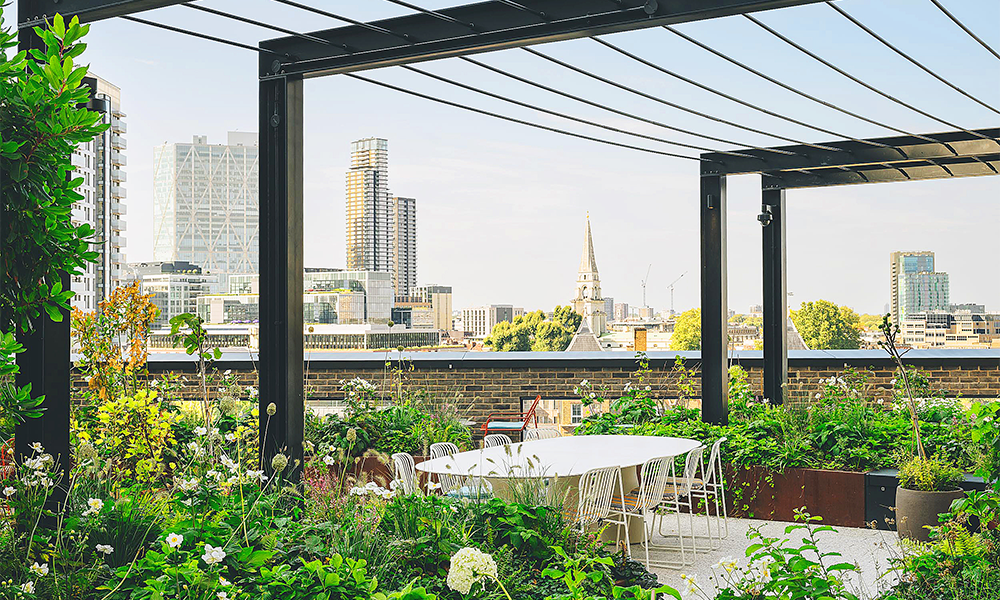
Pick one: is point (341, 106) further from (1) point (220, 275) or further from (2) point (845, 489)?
(2) point (845, 489)

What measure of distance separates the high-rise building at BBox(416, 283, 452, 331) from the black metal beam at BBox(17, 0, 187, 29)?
136 feet

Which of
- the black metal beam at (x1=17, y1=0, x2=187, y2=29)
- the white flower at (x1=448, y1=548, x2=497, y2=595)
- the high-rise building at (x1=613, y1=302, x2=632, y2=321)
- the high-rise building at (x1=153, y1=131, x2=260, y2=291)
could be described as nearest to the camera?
the white flower at (x1=448, y1=548, x2=497, y2=595)

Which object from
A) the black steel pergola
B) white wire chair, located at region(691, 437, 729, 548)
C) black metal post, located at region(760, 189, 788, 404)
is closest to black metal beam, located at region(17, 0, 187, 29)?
the black steel pergola

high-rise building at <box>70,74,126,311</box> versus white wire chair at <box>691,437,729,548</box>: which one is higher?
high-rise building at <box>70,74,126,311</box>

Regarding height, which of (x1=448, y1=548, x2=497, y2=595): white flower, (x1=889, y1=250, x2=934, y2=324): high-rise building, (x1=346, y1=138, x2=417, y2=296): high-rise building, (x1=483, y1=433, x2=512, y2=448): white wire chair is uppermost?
(x1=346, y1=138, x2=417, y2=296): high-rise building

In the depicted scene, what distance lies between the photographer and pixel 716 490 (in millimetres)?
6953

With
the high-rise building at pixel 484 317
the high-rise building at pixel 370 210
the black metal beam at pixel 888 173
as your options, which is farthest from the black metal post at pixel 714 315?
the high-rise building at pixel 370 210

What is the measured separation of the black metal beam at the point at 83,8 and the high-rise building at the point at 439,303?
4144 centimetres

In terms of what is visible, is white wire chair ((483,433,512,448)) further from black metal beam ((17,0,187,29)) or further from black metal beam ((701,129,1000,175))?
black metal beam ((17,0,187,29))

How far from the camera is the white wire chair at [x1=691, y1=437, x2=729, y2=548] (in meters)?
6.29

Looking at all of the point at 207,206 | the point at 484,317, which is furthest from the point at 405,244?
the point at 207,206

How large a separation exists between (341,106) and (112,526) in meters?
45.4

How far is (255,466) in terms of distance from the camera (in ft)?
16.4

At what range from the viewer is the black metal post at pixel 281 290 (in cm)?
435
